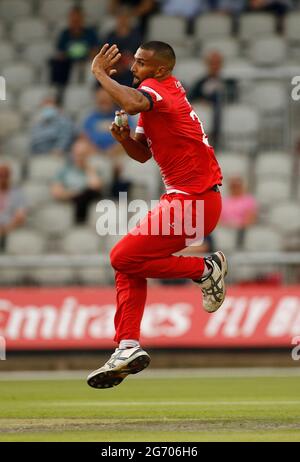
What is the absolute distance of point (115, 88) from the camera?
9.59 meters

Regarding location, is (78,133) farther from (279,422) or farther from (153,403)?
(279,422)

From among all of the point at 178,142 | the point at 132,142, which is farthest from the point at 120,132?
the point at 178,142

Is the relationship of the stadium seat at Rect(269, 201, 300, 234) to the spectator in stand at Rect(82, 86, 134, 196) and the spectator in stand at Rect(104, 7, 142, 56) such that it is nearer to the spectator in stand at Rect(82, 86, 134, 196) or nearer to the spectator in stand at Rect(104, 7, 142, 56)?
the spectator in stand at Rect(82, 86, 134, 196)

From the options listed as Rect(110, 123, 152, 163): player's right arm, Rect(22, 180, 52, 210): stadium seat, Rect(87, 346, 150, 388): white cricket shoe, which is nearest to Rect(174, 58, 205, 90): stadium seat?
Rect(22, 180, 52, 210): stadium seat

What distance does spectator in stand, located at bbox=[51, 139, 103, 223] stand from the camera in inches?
705

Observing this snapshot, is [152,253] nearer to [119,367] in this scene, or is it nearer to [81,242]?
[119,367]

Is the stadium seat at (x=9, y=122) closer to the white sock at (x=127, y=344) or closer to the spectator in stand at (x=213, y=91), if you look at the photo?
the spectator in stand at (x=213, y=91)

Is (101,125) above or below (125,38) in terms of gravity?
below

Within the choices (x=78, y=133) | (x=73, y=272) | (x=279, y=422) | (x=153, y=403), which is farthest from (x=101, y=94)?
(x=279, y=422)

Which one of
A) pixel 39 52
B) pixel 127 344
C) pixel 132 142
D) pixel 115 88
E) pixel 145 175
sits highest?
pixel 39 52

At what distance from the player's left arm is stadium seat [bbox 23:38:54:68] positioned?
10.7 m

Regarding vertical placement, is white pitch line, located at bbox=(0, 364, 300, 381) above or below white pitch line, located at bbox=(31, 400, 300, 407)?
below

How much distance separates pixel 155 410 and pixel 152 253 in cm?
136

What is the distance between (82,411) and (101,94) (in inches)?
341
